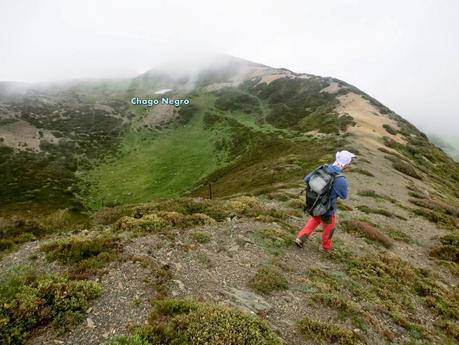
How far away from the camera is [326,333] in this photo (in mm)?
8750

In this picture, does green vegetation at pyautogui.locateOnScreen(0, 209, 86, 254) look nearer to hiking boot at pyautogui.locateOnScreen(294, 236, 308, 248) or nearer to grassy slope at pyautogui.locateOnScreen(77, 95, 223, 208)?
hiking boot at pyautogui.locateOnScreen(294, 236, 308, 248)

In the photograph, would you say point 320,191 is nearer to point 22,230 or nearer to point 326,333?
point 326,333

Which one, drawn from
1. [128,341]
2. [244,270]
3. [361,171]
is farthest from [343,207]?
[128,341]

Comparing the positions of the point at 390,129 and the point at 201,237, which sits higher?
the point at 201,237

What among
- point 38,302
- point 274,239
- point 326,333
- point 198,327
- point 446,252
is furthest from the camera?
point 446,252

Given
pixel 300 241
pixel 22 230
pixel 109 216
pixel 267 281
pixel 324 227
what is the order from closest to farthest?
1. pixel 267 281
2. pixel 324 227
3. pixel 300 241
4. pixel 22 230
5. pixel 109 216

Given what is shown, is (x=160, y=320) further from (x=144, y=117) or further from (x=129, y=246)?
(x=144, y=117)

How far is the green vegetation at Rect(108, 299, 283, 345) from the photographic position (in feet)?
23.1

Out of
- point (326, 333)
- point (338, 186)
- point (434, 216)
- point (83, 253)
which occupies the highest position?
point (338, 186)

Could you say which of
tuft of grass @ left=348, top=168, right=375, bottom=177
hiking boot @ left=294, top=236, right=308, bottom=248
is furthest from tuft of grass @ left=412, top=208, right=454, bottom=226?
hiking boot @ left=294, top=236, right=308, bottom=248

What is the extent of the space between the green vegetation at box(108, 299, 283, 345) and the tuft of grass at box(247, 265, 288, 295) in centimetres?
221

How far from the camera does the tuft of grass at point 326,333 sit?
861 centimetres

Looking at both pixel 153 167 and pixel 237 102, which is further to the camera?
pixel 237 102

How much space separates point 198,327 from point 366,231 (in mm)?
13895
